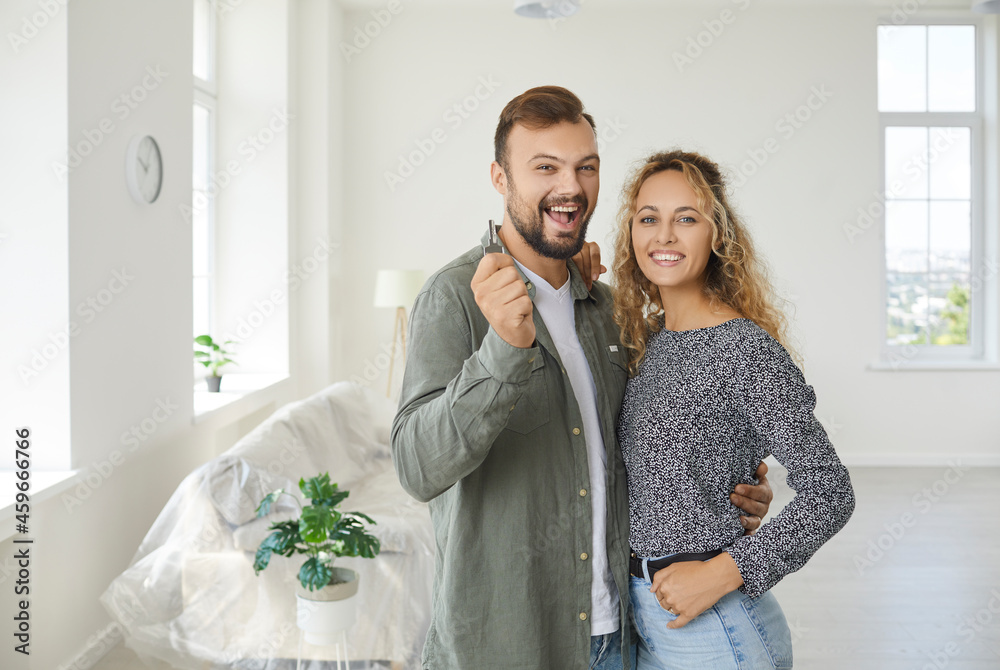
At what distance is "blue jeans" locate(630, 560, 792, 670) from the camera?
122 cm

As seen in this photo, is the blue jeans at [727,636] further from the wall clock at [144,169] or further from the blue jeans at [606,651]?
the wall clock at [144,169]

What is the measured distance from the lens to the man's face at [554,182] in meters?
1.26

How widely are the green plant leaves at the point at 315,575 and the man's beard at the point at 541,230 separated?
4.47ft

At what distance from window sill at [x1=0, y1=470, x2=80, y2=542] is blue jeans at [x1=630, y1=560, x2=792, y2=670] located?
190cm

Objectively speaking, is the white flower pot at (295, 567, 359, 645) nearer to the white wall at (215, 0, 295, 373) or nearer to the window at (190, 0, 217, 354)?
the window at (190, 0, 217, 354)

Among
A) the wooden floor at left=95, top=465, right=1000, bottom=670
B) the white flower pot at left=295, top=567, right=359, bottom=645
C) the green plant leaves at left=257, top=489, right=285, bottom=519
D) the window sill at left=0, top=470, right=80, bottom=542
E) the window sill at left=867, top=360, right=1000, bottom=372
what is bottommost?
the wooden floor at left=95, top=465, right=1000, bottom=670

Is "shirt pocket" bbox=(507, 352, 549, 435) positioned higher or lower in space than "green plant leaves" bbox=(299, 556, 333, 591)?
higher

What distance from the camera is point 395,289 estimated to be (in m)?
5.54

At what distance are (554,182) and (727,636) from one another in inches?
29.6

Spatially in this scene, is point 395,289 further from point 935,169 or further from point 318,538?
point 935,169

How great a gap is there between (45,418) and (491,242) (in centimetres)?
205

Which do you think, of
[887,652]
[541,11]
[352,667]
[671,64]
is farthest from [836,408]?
[352,667]

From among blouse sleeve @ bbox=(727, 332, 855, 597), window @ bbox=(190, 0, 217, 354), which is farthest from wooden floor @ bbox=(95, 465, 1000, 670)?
window @ bbox=(190, 0, 217, 354)

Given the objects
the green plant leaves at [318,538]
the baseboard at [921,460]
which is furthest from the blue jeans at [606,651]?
the baseboard at [921,460]
